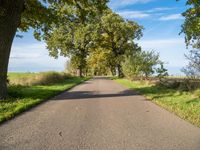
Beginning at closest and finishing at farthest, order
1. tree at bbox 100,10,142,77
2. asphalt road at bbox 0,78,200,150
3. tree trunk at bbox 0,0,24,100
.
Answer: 1. asphalt road at bbox 0,78,200,150
2. tree trunk at bbox 0,0,24,100
3. tree at bbox 100,10,142,77

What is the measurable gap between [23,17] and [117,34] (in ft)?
134

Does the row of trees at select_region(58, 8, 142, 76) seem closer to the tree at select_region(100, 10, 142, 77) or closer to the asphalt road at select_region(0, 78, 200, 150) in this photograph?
the tree at select_region(100, 10, 142, 77)

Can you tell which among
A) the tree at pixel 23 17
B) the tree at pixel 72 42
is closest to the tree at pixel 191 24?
the tree at pixel 23 17

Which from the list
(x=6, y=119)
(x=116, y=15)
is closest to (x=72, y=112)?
(x=6, y=119)

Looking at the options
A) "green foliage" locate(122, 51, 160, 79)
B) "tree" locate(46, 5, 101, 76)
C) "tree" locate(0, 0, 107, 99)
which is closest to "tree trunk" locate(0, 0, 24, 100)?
"tree" locate(0, 0, 107, 99)

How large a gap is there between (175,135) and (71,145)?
272cm

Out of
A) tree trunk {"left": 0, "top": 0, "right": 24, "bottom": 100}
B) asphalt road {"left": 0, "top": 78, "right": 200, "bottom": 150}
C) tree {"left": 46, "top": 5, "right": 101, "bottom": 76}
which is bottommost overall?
asphalt road {"left": 0, "top": 78, "right": 200, "bottom": 150}

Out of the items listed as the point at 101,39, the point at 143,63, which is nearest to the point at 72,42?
the point at 101,39

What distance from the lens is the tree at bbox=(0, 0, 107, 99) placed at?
579 inches

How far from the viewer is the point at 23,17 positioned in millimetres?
19328

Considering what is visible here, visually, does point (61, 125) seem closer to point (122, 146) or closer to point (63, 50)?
point (122, 146)

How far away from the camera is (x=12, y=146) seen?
6531mm

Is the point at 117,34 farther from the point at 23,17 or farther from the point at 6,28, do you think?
the point at 6,28

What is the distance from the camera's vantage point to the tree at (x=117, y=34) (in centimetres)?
5794
